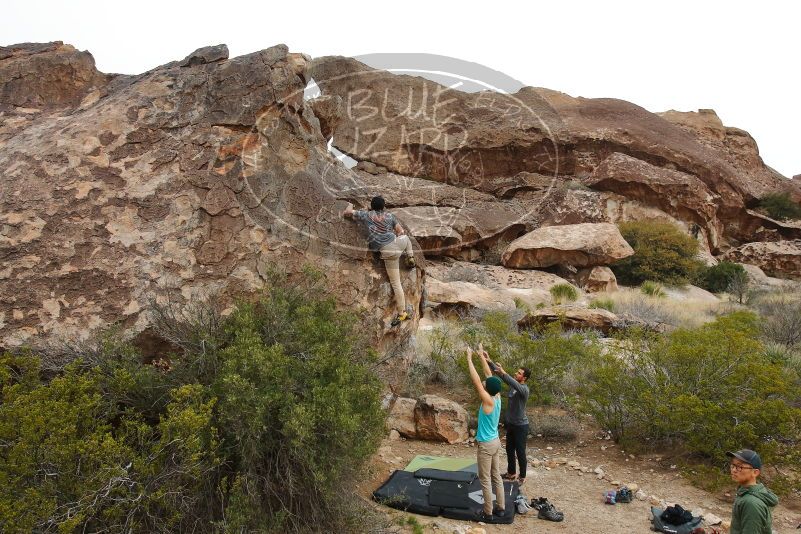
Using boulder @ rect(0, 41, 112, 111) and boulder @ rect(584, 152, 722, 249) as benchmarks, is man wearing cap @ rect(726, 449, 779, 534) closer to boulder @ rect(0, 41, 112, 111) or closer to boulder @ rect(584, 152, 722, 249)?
boulder @ rect(0, 41, 112, 111)

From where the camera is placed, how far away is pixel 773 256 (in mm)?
20469

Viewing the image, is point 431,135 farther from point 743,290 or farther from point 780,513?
point 780,513

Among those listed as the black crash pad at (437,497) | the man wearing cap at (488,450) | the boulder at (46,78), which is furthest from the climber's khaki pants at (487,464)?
the boulder at (46,78)

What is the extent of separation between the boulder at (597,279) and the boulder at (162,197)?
11917 millimetres

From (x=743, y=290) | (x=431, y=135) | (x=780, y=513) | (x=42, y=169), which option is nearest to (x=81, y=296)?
(x=42, y=169)

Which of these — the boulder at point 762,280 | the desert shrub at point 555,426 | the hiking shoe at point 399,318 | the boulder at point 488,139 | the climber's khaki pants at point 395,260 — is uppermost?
the boulder at point 488,139

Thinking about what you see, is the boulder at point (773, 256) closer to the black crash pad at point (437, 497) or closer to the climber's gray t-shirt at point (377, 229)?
the black crash pad at point (437, 497)

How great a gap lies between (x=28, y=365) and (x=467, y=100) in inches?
837

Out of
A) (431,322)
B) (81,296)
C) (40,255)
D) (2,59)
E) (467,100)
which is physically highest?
(467,100)

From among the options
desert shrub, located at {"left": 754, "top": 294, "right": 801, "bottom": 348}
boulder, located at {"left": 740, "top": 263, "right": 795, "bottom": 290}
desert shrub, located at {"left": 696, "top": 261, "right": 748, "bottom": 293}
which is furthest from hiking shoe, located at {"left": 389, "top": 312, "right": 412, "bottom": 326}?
boulder, located at {"left": 740, "top": 263, "right": 795, "bottom": 290}

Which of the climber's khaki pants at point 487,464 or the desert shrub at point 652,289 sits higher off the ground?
the climber's khaki pants at point 487,464

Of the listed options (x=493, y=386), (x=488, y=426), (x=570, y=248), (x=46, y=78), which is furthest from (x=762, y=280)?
(x=46, y=78)

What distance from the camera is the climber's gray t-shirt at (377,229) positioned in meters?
4.96

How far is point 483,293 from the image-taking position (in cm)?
1343
